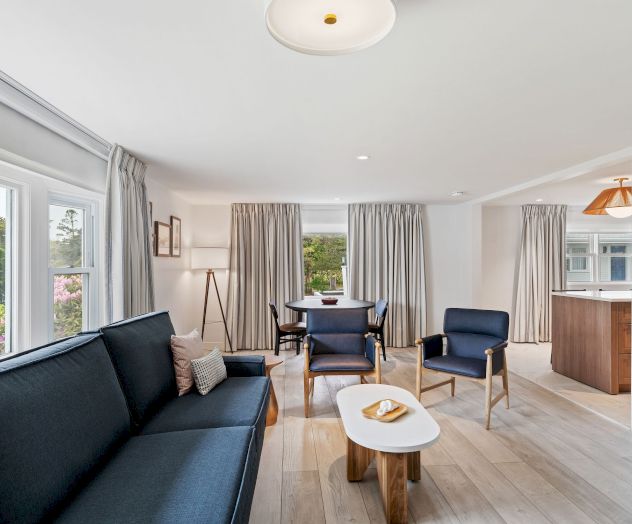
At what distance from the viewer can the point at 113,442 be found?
1.71 meters

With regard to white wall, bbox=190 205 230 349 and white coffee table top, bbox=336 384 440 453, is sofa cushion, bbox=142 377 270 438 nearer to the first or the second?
white coffee table top, bbox=336 384 440 453

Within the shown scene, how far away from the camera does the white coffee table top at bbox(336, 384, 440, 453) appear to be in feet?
6.19

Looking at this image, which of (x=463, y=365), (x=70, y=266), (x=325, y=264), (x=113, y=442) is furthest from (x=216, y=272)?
(x=113, y=442)

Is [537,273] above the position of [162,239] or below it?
below

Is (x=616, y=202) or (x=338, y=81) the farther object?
(x=616, y=202)

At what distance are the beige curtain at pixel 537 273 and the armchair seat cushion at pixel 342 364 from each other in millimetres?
3948

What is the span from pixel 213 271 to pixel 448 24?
491 centimetres

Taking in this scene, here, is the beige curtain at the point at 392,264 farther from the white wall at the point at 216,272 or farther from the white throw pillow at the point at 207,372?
the white throw pillow at the point at 207,372

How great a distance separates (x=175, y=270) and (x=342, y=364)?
8.73ft

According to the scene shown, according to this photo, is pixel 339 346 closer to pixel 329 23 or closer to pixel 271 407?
pixel 271 407

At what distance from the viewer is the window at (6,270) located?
230 centimetres

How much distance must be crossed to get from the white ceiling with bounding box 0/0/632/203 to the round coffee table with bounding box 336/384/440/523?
1.86 metres

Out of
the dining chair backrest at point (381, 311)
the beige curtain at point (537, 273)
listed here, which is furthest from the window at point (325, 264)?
the beige curtain at point (537, 273)

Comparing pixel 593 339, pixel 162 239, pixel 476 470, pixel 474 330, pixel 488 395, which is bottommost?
pixel 476 470
